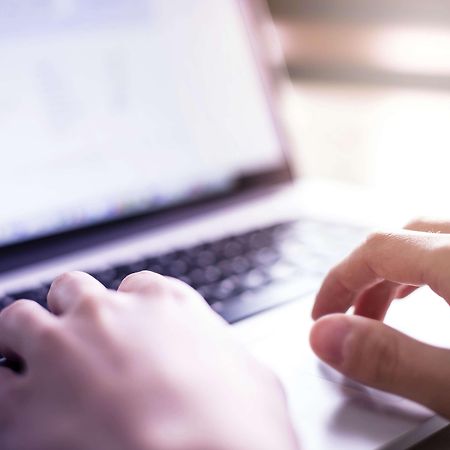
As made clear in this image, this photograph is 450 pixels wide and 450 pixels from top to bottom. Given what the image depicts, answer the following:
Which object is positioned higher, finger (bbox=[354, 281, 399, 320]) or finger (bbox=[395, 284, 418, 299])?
finger (bbox=[354, 281, 399, 320])

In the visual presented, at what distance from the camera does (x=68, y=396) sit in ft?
0.91

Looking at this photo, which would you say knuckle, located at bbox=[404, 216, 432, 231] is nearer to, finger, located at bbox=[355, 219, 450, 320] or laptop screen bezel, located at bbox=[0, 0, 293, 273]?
finger, located at bbox=[355, 219, 450, 320]

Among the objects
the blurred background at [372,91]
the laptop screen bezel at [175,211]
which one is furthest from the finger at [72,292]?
the blurred background at [372,91]

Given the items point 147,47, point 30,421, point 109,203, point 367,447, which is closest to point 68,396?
point 30,421

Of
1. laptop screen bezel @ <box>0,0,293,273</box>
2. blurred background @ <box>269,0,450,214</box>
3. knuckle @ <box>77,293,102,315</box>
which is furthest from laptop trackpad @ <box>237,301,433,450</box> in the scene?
blurred background @ <box>269,0,450,214</box>

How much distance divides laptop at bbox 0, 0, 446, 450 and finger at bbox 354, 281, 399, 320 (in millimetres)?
47

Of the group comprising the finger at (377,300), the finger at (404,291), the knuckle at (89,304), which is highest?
the knuckle at (89,304)

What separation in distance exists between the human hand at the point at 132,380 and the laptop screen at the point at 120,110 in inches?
10.7

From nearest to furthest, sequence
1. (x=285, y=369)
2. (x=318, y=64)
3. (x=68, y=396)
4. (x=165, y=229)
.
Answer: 1. (x=68, y=396)
2. (x=285, y=369)
3. (x=165, y=229)
4. (x=318, y=64)

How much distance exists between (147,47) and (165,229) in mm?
211

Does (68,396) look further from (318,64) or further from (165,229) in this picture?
(318,64)

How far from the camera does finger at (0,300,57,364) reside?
1.04 ft

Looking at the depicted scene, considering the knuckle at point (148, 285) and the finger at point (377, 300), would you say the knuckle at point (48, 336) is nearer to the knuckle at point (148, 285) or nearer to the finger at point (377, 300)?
the knuckle at point (148, 285)

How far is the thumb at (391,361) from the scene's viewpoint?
0.33m
